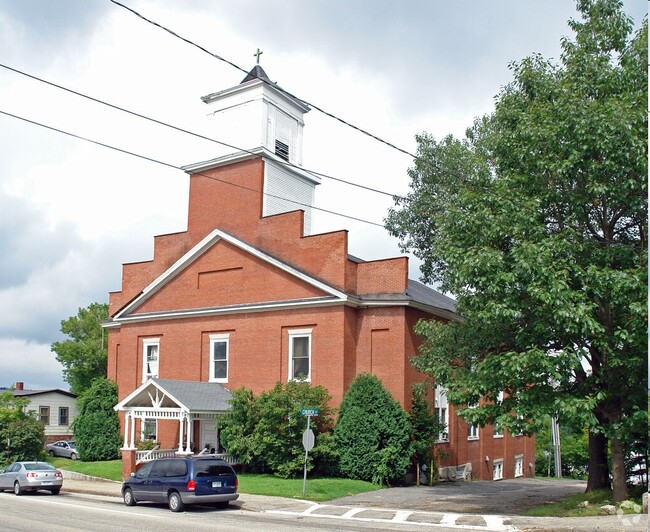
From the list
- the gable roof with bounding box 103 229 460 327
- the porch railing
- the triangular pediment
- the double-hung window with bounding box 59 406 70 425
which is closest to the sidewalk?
the porch railing

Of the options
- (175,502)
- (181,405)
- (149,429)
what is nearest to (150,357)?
(149,429)

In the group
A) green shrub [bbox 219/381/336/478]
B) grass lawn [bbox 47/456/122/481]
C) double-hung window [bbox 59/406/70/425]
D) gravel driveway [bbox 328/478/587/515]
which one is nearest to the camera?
gravel driveway [bbox 328/478/587/515]

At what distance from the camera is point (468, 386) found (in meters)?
21.9

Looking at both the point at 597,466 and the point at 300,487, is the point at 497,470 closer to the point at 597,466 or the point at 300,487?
the point at 300,487

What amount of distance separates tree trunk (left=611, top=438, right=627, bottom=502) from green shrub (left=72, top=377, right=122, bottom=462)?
984 inches

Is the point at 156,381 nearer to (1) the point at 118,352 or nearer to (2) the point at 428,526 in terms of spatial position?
(1) the point at 118,352

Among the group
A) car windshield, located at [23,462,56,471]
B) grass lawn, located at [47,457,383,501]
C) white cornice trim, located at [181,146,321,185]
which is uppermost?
white cornice trim, located at [181,146,321,185]

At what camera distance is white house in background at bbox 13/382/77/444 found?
5950 centimetres

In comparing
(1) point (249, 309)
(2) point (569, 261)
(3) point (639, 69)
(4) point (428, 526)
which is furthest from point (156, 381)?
(3) point (639, 69)

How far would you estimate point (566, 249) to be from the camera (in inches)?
Answer: 797

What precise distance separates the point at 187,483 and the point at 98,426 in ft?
55.9

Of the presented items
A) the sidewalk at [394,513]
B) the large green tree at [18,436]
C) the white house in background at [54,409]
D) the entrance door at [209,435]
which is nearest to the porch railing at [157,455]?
the entrance door at [209,435]

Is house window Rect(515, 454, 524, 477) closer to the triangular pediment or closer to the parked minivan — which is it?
the triangular pediment

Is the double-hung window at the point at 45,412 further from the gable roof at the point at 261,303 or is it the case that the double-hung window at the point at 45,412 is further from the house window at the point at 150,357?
the house window at the point at 150,357
